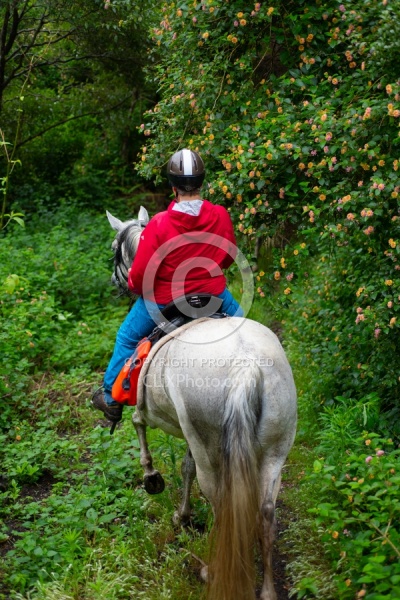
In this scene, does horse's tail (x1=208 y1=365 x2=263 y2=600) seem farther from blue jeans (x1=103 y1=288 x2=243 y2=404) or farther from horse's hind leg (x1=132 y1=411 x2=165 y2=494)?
horse's hind leg (x1=132 y1=411 x2=165 y2=494)

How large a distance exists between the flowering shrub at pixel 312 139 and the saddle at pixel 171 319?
1.13m

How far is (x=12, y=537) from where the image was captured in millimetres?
5031

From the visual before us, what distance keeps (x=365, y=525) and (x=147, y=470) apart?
5.90 feet

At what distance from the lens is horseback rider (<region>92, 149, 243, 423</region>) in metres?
4.36

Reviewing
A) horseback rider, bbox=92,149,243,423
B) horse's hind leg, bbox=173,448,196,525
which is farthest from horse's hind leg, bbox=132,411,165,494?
horseback rider, bbox=92,149,243,423

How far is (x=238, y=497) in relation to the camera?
3.66m

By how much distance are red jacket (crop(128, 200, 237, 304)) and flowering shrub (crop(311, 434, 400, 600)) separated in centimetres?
134

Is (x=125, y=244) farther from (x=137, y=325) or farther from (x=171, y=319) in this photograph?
(x=171, y=319)

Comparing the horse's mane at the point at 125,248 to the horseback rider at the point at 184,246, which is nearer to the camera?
the horseback rider at the point at 184,246

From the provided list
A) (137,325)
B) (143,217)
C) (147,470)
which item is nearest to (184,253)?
(137,325)

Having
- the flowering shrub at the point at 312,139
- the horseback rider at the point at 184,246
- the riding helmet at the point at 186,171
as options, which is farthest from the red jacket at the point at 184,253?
the flowering shrub at the point at 312,139

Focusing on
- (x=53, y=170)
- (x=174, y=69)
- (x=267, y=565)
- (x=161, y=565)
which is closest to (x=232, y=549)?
(x=267, y=565)

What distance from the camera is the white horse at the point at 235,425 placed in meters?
3.66

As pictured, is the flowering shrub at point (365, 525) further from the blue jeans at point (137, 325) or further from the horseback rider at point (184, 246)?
the horseback rider at point (184, 246)
